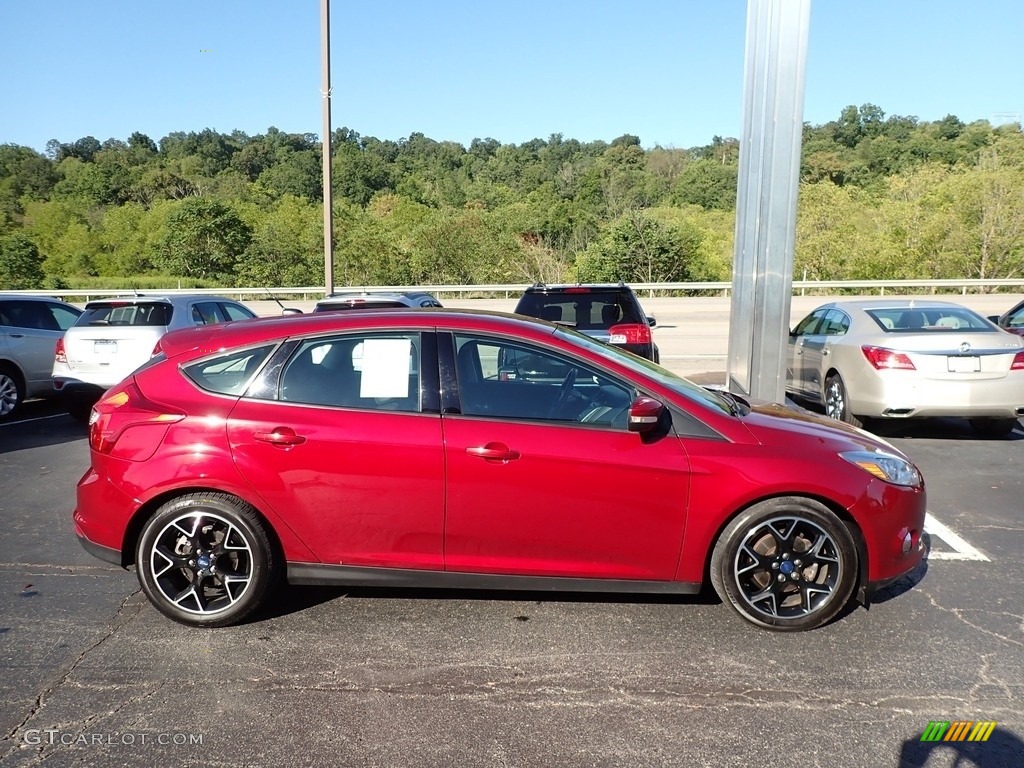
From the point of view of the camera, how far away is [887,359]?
26.6 feet

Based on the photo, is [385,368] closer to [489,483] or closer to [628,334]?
[489,483]

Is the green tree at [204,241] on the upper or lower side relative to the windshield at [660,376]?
upper

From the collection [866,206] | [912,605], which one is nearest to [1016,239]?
[866,206]

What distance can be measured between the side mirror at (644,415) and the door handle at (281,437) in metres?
1.58

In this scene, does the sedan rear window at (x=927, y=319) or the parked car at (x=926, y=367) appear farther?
the sedan rear window at (x=927, y=319)

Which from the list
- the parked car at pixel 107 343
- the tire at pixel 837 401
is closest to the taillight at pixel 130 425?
the parked car at pixel 107 343

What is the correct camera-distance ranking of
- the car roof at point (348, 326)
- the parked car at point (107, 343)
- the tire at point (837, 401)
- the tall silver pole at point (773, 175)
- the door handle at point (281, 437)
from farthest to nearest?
the parked car at point (107, 343)
the tire at point (837, 401)
the tall silver pole at point (773, 175)
the car roof at point (348, 326)
the door handle at point (281, 437)

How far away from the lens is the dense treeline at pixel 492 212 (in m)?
43.3

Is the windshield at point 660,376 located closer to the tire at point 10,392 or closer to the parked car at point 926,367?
the parked car at point 926,367

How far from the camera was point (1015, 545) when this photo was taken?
5.27 metres

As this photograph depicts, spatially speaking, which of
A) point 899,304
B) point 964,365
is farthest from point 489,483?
point 899,304

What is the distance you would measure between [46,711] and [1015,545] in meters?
5.54

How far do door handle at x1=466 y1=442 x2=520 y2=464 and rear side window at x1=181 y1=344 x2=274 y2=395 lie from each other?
47.3 inches

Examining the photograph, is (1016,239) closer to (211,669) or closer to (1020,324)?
(1020,324)
